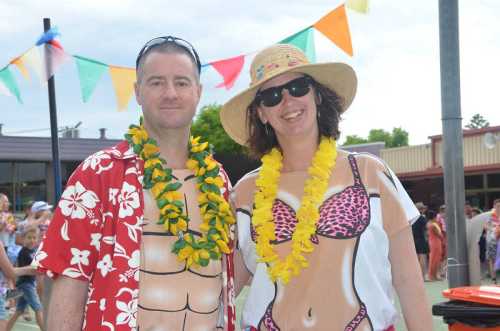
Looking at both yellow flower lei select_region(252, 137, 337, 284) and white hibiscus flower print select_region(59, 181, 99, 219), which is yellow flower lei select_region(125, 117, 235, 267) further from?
white hibiscus flower print select_region(59, 181, 99, 219)

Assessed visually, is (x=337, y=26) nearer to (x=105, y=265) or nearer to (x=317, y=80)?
(x=317, y=80)

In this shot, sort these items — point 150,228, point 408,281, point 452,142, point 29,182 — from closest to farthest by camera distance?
point 150,228
point 408,281
point 452,142
point 29,182

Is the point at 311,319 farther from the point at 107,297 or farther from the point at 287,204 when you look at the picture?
the point at 107,297

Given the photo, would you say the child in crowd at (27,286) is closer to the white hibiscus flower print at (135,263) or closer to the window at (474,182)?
the white hibiscus flower print at (135,263)

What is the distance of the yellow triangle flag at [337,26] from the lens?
669cm

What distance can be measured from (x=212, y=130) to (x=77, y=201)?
39.9 m

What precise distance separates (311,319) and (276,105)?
81 centimetres

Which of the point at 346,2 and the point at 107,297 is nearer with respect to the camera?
the point at 107,297

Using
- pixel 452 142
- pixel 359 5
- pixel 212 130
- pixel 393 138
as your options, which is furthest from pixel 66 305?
pixel 393 138

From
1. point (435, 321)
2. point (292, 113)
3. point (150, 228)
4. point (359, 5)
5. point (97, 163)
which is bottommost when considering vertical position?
point (435, 321)

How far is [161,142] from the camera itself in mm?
2541

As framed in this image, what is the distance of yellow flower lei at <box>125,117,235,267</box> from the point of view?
2400 millimetres

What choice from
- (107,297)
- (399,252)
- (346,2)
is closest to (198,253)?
(107,297)

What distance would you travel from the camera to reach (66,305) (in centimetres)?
220
